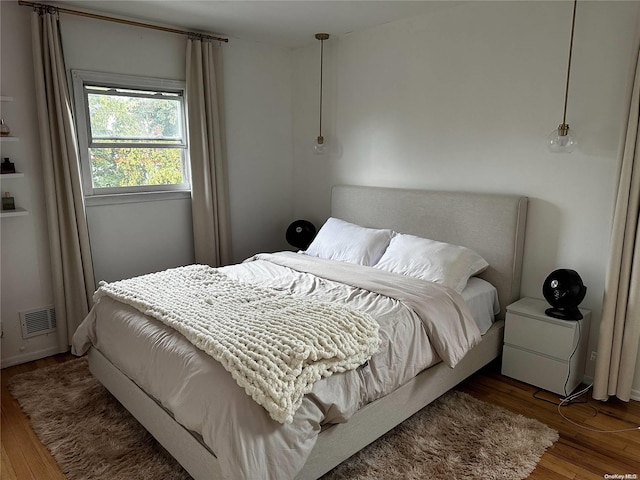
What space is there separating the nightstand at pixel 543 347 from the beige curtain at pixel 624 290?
14 centimetres

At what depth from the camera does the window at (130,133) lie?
3.52 metres

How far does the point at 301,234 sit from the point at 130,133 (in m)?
1.75

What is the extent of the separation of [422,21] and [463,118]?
86 cm

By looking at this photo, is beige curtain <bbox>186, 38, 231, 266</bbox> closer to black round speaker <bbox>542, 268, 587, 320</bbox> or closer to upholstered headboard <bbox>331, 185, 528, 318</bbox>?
upholstered headboard <bbox>331, 185, 528, 318</bbox>

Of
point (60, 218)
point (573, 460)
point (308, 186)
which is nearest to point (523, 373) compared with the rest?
point (573, 460)

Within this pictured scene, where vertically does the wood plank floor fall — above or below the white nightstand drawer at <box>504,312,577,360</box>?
below

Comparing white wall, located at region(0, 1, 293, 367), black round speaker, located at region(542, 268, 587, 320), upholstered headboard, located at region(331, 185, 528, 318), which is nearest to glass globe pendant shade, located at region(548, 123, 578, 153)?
upholstered headboard, located at region(331, 185, 528, 318)

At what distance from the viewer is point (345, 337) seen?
2.05 metres

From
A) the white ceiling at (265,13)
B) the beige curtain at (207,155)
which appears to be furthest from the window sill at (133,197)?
the white ceiling at (265,13)

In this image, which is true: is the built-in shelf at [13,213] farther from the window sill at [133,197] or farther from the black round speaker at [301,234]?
the black round speaker at [301,234]

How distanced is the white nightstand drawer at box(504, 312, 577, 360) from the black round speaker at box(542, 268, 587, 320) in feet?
0.23

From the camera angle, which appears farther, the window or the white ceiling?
the window

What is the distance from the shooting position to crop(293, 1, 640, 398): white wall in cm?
272

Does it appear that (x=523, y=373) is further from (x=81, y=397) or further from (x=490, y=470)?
(x=81, y=397)
